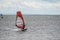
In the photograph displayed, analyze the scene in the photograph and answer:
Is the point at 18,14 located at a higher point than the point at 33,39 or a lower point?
higher

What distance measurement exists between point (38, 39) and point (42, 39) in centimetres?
114

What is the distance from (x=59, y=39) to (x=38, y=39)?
576 cm

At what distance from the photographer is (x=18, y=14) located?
3100 inches

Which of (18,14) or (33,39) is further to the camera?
(18,14)

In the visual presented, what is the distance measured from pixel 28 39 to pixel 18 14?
25.9 meters

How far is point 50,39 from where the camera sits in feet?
180

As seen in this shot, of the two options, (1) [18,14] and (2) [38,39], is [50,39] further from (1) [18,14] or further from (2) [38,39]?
(1) [18,14]

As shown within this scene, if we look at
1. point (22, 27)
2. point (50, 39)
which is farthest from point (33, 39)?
point (22, 27)

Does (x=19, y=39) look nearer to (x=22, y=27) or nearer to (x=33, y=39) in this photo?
(x=33, y=39)

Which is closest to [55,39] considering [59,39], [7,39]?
[59,39]

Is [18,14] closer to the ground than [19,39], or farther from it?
farther from it

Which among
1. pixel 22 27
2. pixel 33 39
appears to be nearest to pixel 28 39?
pixel 33 39

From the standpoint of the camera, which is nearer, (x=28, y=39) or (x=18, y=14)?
(x=28, y=39)

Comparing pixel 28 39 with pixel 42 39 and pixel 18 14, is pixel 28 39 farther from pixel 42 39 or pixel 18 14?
pixel 18 14
